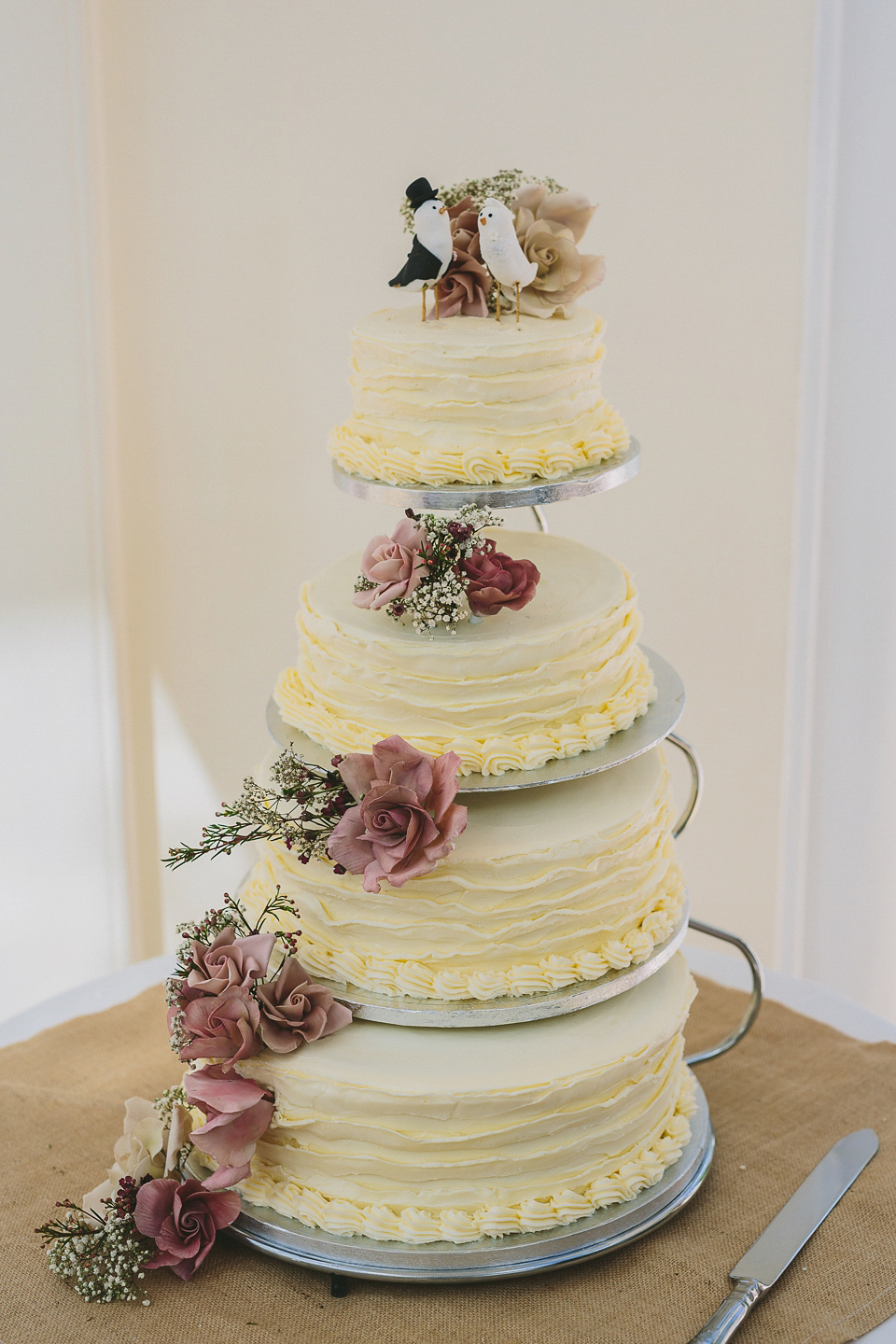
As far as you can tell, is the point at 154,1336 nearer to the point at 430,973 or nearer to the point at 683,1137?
the point at 430,973

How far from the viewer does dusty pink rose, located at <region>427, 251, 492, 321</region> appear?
2.12 meters

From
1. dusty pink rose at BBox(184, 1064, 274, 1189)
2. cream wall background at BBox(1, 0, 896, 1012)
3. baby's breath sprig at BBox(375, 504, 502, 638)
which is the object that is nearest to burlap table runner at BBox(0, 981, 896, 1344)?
dusty pink rose at BBox(184, 1064, 274, 1189)

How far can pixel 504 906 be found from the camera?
1990 mm

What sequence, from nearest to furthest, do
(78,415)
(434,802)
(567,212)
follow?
(434,802) < (567,212) < (78,415)

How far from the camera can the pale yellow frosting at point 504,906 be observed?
1987mm

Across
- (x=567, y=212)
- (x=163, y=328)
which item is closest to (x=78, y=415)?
(x=163, y=328)

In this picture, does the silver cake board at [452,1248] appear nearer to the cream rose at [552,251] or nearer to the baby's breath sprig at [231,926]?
the baby's breath sprig at [231,926]

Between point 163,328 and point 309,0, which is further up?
point 309,0

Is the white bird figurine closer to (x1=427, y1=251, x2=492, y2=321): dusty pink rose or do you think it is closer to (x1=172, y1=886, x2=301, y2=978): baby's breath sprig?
(x1=427, y1=251, x2=492, y2=321): dusty pink rose

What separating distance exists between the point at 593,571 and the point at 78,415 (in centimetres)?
216

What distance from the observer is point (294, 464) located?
3.90 meters

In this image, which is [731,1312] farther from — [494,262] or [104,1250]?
[494,262]

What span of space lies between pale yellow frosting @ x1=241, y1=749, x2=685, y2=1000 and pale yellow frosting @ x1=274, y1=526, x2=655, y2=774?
4.7 inches

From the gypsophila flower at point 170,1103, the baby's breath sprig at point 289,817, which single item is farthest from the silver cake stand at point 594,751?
the gypsophila flower at point 170,1103
